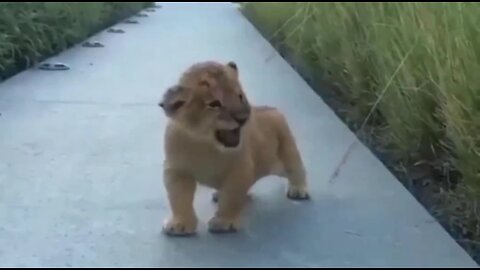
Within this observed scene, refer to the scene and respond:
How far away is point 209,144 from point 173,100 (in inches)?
6.3

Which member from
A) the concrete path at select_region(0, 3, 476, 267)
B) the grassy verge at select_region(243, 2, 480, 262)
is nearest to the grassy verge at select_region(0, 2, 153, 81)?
the concrete path at select_region(0, 3, 476, 267)

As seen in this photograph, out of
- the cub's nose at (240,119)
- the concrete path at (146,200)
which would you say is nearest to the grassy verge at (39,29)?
the concrete path at (146,200)

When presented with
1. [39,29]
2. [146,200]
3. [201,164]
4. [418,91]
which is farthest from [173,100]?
[39,29]

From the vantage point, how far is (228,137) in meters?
2.51

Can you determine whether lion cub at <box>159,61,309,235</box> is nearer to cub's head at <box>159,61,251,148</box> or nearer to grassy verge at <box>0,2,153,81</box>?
cub's head at <box>159,61,251,148</box>

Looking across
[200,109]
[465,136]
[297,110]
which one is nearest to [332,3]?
[297,110]

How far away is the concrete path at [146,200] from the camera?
240 centimetres

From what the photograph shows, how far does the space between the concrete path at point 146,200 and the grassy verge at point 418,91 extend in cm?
12

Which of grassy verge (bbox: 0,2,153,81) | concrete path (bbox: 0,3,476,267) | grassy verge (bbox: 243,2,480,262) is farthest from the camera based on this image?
grassy verge (bbox: 0,2,153,81)

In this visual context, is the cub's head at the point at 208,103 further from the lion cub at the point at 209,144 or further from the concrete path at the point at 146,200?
the concrete path at the point at 146,200

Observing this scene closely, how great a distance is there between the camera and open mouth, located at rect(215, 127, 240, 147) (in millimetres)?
2500

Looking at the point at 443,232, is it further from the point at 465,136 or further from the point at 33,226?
the point at 33,226

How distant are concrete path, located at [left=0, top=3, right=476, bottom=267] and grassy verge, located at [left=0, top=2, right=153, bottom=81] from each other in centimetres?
76

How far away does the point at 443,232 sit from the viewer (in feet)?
8.64
